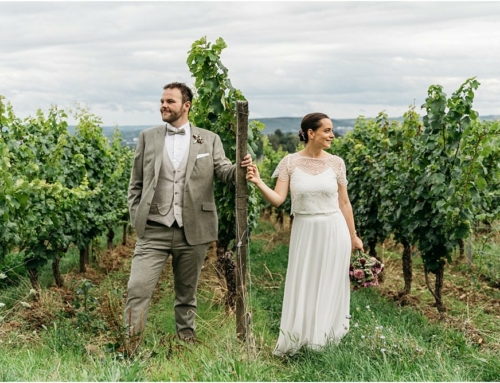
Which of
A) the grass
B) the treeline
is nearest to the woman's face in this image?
the grass

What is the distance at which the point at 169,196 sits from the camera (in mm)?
5078

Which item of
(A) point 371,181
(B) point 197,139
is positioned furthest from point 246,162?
(A) point 371,181

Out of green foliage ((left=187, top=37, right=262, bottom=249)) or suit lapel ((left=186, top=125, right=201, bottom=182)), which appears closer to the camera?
suit lapel ((left=186, top=125, right=201, bottom=182))

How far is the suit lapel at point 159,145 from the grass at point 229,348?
1.11m

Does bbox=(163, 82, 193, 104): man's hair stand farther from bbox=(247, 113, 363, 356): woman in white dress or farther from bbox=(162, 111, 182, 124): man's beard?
bbox=(247, 113, 363, 356): woman in white dress

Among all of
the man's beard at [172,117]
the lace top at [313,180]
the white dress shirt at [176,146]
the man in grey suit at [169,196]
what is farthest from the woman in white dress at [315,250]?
the man's beard at [172,117]

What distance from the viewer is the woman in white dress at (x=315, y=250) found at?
204 inches

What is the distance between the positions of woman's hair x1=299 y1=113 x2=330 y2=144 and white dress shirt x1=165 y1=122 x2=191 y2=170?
916 millimetres

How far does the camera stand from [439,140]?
6.61 m

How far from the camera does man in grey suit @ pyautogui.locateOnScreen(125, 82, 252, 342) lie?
5.06 meters

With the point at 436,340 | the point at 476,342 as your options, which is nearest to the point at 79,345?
the point at 436,340

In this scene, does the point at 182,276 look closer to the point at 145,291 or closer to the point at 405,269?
the point at 145,291

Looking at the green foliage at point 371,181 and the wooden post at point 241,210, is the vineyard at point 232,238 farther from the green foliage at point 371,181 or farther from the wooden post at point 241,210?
the wooden post at point 241,210

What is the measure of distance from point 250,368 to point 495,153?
13.5ft
